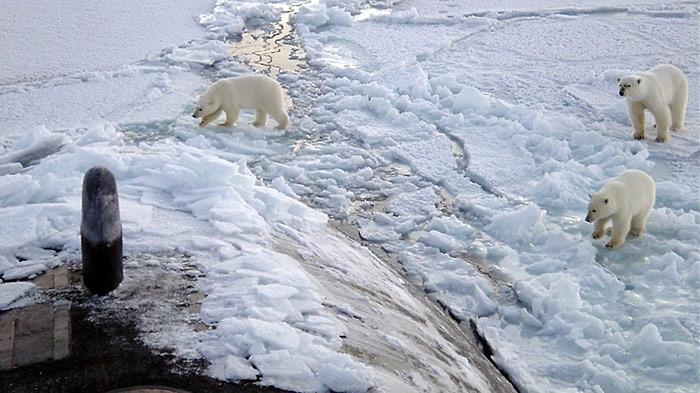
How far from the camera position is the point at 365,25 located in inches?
485

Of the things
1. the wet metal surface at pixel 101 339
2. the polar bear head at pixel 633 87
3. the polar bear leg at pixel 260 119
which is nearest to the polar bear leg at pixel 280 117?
the polar bear leg at pixel 260 119

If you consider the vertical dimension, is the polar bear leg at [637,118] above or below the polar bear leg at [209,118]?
above

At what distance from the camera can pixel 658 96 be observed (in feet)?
24.8

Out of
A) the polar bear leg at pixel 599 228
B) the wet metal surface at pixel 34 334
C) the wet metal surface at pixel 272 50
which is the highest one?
the wet metal surface at pixel 34 334

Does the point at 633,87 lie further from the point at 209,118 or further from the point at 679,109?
the point at 209,118

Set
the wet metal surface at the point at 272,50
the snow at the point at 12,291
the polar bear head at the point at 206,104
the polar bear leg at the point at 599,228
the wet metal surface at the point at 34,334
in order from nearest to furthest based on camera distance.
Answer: the wet metal surface at the point at 34,334 → the snow at the point at 12,291 → the polar bear leg at the point at 599,228 → the polar bear head at the point at 206,104 → the wet metal surface at the point at 272,50

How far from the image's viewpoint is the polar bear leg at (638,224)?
5.98 m

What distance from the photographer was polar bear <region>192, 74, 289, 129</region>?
24.9 feet

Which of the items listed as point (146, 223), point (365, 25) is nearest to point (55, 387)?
point (146, 223)

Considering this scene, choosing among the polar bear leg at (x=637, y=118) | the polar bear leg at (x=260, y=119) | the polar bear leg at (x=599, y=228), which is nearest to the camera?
the polar bear leg at (x=599, y=228)

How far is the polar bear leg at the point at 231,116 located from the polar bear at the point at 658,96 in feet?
12.2

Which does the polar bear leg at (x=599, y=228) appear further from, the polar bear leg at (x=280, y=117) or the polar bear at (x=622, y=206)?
the polar bear leg at (x=280, y=117)

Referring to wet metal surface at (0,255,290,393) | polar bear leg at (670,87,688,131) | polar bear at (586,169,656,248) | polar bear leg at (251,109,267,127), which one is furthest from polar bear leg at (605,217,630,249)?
polar bear leg at (251,109,267,127)

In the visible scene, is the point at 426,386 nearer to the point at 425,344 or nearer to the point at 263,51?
the point at 425,344
